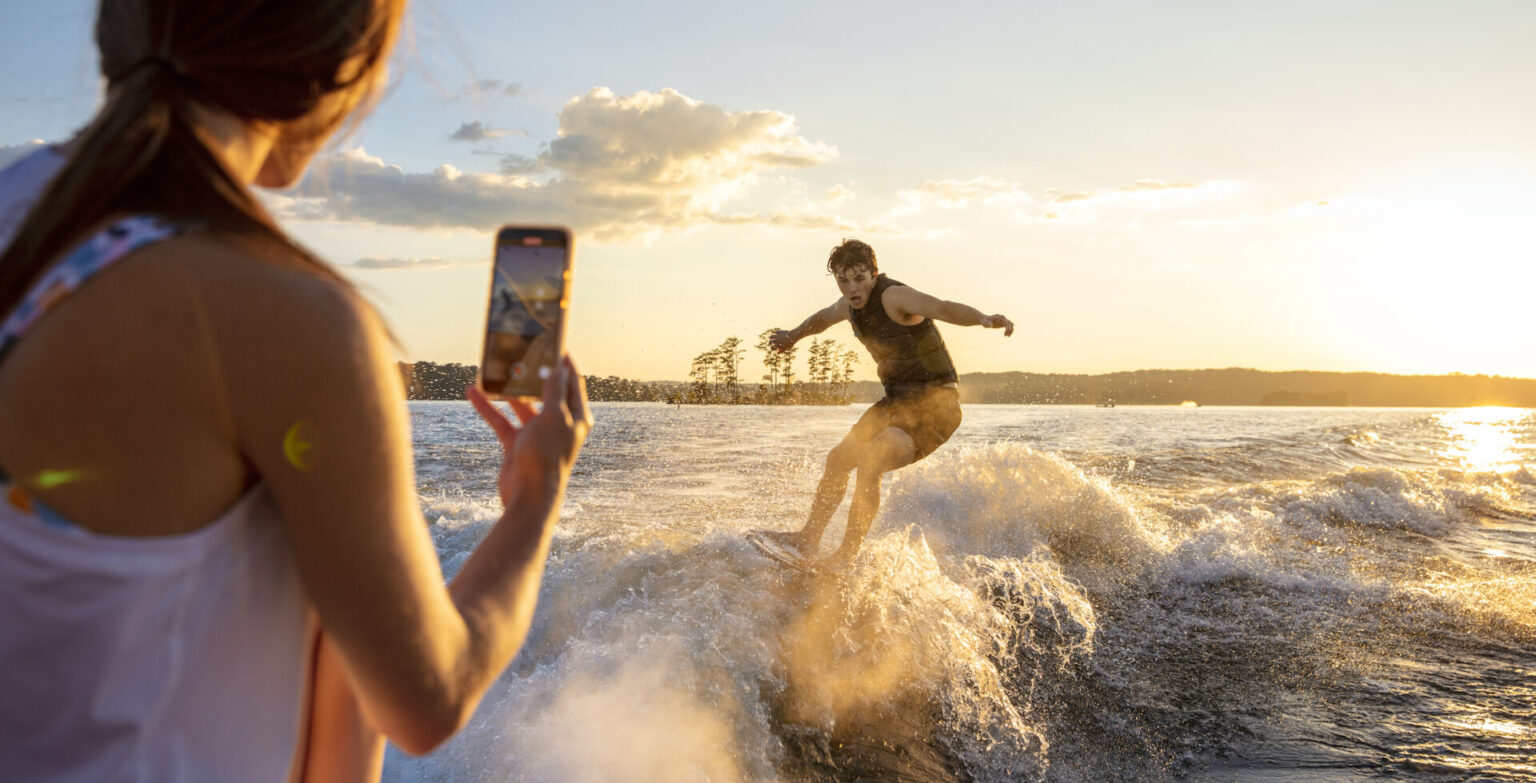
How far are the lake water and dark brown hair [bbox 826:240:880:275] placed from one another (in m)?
2.18

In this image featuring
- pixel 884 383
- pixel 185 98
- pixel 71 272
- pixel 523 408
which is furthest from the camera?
pixel 884 383

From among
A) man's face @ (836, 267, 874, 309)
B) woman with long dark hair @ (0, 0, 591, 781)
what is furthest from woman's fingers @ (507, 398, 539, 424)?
man's face @ (836, 267, 874, 309)

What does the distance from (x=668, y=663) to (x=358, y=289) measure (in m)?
3.66

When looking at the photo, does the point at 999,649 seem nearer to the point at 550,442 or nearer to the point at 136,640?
the point at 550,442

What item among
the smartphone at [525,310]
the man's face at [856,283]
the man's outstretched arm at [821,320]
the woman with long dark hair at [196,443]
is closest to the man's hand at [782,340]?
the man's outstretched arm at [821,320]

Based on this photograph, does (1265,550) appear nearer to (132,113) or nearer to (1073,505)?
(1073,505)

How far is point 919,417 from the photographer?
263 inches

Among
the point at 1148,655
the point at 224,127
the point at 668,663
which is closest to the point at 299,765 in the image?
the point at 224,127

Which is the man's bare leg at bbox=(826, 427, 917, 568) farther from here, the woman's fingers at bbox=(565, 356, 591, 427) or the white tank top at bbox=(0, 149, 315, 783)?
the white tank top at bbox=(0, 149, 315, 783)

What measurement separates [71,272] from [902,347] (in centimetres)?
623

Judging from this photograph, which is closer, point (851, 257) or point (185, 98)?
point (185, 98)

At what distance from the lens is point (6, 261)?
0.84 meters

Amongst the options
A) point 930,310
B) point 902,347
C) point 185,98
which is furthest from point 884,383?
point 185,98

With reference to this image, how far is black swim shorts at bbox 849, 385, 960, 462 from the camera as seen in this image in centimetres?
659
